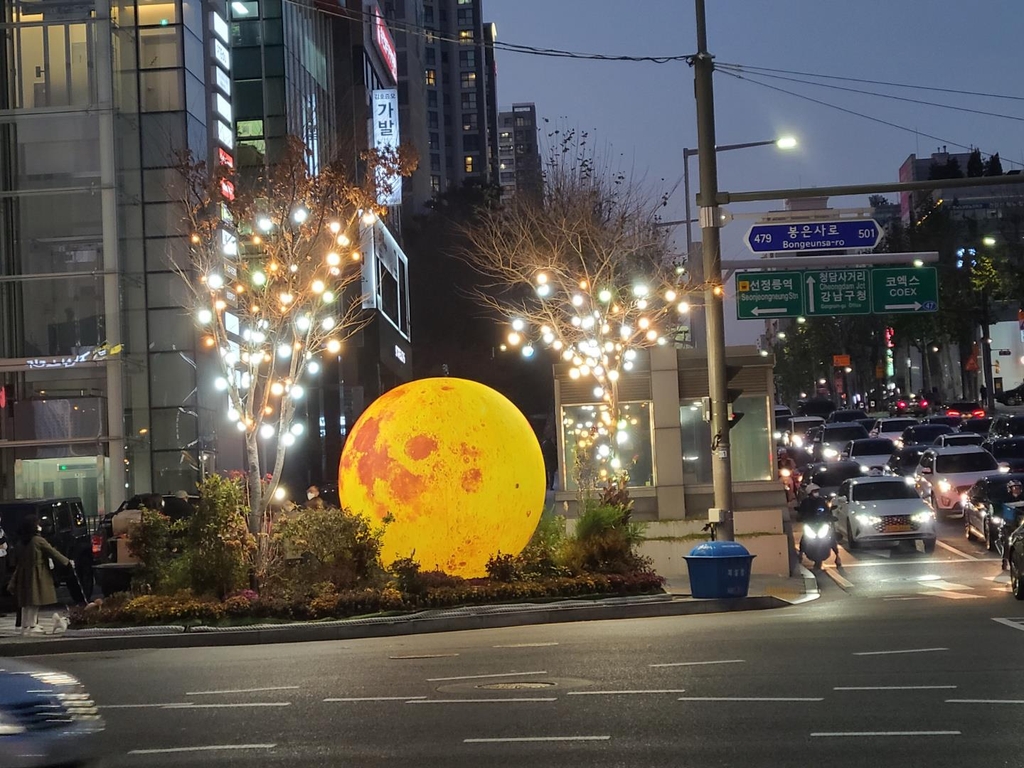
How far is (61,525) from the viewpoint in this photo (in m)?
26.5

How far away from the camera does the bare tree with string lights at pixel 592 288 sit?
3070cm

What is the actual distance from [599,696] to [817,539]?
1701 centimetres

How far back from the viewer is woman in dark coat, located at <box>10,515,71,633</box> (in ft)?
65.3

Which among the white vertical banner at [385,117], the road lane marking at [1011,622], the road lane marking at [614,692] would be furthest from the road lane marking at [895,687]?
the white vertical banner at [385,117]

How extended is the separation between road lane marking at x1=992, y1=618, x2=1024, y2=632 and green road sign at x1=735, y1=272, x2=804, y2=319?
10.5 m

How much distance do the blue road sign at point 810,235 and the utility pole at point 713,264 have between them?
1.16 m

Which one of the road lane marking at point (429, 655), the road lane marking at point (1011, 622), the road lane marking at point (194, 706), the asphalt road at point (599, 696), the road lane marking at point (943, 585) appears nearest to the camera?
the asphalt road at point (599, 696)

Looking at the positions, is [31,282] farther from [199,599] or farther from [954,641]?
[954,641]

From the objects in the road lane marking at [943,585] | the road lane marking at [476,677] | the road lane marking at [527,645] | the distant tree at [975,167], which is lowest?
the road lane marking at [943,585]

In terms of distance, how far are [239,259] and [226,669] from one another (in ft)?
32.7

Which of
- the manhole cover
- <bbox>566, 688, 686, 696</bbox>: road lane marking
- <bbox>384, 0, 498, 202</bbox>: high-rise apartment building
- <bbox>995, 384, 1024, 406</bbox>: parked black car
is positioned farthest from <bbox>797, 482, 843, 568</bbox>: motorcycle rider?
<bbox>384, 0, 498, 202</bbox>: high-rise apartment building

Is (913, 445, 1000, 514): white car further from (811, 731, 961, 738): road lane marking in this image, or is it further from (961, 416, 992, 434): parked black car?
(811, 731, 961, 738): road lane marking

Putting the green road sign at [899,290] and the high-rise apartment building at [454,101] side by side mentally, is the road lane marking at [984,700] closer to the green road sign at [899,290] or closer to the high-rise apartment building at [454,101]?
the green road sign at [899,290]

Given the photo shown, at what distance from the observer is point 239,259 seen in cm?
2350
